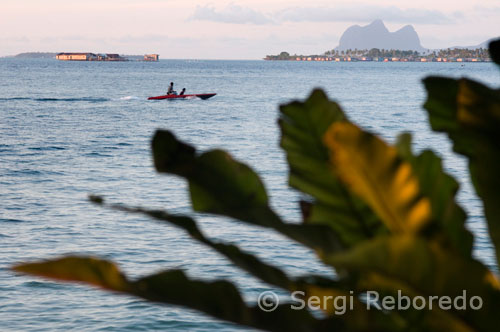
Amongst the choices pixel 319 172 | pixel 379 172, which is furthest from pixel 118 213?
pixel 379 172

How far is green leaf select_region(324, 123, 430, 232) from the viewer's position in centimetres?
130

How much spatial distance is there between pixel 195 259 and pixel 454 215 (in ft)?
53.9

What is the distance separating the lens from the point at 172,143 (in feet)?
4.97

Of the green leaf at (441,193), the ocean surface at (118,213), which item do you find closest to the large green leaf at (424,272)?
the green leaf at (441,193)

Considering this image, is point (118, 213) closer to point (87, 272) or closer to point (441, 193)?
point (441, 193)

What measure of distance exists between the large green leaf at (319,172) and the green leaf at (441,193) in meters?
0.13

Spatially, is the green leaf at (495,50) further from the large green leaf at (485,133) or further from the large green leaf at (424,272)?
the large green leaf at (424,272)

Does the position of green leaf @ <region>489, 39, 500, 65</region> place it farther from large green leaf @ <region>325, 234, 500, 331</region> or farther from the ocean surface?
large green leaf @ <region>325, 234, 500, 331</region>

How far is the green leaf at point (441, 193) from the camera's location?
154cm

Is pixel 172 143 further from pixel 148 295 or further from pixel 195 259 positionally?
pixel 195 259

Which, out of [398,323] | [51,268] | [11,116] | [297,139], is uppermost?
[297,139]

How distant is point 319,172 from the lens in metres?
1.72

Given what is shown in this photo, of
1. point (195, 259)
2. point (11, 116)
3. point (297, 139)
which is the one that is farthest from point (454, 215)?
point (11, 116)

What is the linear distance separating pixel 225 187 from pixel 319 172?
249mm
